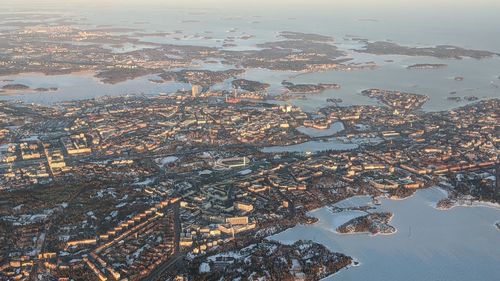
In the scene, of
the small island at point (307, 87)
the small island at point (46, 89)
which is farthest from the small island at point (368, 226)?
the small island at point (46, 89)

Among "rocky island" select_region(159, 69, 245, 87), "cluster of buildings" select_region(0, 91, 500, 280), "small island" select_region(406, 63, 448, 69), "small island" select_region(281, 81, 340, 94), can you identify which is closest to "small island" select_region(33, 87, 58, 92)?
"cluster of buildings" select_region(0, 91, 500, 280)

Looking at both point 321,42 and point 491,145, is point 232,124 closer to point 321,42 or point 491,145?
point 491,145

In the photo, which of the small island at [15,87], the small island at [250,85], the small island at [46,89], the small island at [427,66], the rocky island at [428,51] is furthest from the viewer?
the rocky island at [428,51]

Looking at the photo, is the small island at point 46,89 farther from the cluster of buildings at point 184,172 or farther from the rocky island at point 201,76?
the rocky island at point 201,76

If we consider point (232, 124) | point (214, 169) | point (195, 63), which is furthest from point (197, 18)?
point (214, 169)

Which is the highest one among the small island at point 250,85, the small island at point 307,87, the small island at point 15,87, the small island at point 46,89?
the small island at point 307,87

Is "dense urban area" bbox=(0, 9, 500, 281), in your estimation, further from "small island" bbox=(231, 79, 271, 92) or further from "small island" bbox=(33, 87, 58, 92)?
"small island" bbox=(33, 87, 58, 92)
